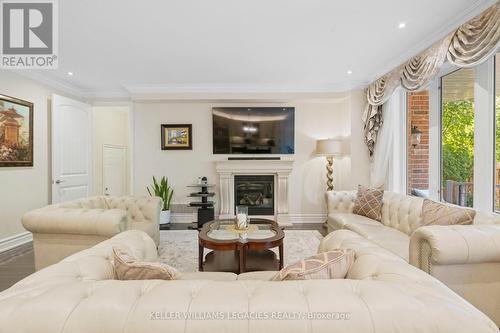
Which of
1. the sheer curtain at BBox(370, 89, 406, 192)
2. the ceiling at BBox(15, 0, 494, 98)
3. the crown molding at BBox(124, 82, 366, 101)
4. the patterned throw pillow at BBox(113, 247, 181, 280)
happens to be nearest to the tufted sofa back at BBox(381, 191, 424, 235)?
the sheer curtain at BBox(370, 89, 406, 192)

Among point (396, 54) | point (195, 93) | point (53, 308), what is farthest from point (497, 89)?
point (195, 93)

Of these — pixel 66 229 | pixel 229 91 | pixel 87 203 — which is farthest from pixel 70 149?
pixel 229 91

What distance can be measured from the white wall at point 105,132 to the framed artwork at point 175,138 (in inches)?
45.8

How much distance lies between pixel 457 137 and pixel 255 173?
2.93 metres

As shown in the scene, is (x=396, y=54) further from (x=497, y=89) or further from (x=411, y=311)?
(x=411, y=311)

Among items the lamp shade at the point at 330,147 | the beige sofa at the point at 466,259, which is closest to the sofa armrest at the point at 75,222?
the beige sofa at the point at 466,259

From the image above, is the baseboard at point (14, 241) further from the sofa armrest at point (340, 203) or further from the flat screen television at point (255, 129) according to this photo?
the sofa armrest at point (340, 203)

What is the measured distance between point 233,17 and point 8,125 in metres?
3.39

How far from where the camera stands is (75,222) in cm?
218

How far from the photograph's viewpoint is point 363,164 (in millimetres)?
4246

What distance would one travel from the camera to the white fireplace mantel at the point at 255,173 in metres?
4.56

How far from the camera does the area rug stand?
2.90 m

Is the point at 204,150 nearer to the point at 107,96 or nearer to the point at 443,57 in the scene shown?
the point at 107,96

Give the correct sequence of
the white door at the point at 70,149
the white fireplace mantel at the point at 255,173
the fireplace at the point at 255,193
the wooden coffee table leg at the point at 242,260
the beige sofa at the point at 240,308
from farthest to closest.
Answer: the fireplace at the point at 255,193 < the white fireplace mantel at the point at 255,173 < the white door at the point at 70,149 < the wooden coffee table leg at the point at 242,260 < the beige sofa at the point at 240,308
